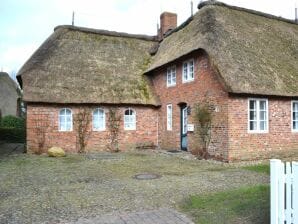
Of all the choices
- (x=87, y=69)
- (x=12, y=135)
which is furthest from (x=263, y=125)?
(x=12, y=135)

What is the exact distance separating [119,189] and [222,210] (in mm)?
3170

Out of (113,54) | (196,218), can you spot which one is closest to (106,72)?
(113,54)

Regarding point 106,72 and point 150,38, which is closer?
point 106,72

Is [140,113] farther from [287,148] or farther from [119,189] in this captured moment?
[119,189]

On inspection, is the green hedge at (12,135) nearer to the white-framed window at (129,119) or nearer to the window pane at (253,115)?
the white-framed window at (129,119)

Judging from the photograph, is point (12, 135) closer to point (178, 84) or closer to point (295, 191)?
point (178, 84)

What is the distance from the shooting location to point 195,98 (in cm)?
1609

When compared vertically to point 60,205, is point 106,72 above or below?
above

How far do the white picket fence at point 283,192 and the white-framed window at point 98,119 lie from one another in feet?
47.1

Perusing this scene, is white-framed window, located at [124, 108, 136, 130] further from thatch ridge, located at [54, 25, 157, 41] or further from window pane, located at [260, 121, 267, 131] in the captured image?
window pane, located at [260, 121, 267, 131]

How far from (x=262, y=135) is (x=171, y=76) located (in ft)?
21.5

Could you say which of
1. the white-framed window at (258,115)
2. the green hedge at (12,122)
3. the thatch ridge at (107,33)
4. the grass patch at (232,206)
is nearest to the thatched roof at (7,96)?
the green hedge at (12,122)

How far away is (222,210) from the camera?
259 inches

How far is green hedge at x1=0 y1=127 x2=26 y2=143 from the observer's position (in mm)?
28672
